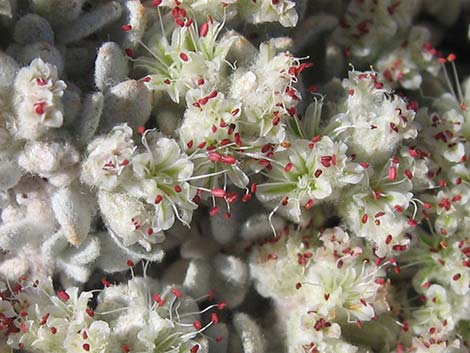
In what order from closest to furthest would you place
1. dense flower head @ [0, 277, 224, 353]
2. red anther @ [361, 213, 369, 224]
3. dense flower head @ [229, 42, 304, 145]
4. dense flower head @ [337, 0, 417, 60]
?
dense flower head @ [0, 277, 224, 353] < dense flower head @ [229, 42, 304, 145] < red anther @ [361, 213, 369, 224] < dense flower head @ [337, 0, 417, 60]

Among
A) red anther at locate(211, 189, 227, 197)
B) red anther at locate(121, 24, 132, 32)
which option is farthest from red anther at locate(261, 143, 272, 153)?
red anther at locate(121, 24, 132, 32)

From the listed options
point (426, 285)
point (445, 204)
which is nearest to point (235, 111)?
point (445, 204)

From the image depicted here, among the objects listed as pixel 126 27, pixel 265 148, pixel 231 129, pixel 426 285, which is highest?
pixel 126 27

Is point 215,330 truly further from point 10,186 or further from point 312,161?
point 10,186

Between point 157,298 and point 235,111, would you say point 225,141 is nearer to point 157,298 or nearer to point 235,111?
point 235,111

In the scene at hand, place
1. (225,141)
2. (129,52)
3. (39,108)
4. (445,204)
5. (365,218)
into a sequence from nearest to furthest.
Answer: (39,108) < (225,141) < (129,52) < (365,218) < (445,204)

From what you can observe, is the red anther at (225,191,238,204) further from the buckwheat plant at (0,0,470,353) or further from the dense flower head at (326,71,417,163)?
the dense flower head at (326,71,417,163)

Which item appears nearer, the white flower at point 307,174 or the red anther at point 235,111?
the red anther at point 235,111

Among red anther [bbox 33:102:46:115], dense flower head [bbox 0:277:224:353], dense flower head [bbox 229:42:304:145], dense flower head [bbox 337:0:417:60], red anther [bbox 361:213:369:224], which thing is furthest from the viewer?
dense flower head [bbox 337:0:417:60]

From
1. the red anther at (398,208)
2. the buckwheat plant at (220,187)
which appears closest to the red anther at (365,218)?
the buckwheat plant at (220,187)

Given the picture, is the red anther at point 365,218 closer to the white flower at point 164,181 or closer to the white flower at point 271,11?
the white flower at point 164,181
